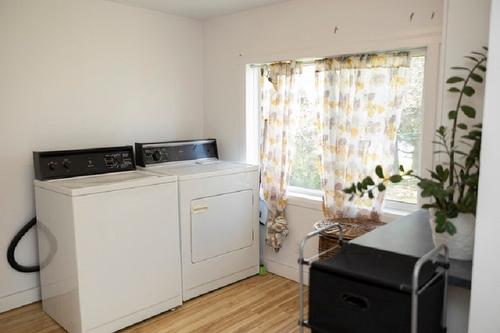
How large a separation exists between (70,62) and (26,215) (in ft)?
3.80

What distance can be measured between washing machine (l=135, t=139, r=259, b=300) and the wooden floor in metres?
0.15

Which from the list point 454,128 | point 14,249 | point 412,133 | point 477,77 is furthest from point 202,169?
point 477,77

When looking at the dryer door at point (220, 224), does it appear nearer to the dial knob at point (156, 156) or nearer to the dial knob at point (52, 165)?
the dial knob at point (156, 156)

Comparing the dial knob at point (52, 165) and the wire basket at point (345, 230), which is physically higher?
the dial knob at point (52, 165)

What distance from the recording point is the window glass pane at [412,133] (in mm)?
2658

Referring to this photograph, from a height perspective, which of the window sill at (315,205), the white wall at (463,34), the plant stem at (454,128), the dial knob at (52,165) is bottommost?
the window sill at (315,205)

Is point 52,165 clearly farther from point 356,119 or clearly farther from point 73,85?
point 356,119

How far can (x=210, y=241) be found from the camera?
10.2ft

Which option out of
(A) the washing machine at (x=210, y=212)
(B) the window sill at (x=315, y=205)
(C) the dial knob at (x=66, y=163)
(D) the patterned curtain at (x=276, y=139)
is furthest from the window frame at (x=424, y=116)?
(C) the dial knob at (x=66, y=163)

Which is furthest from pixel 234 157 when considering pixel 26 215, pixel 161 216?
pixel 26 215

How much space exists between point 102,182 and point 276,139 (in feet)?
4.72

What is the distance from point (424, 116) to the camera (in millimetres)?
2479

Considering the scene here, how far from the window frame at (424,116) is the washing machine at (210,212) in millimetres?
355

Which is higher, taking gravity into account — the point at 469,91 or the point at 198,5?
the point at 198,5
